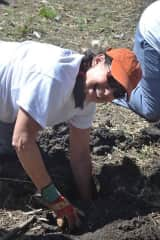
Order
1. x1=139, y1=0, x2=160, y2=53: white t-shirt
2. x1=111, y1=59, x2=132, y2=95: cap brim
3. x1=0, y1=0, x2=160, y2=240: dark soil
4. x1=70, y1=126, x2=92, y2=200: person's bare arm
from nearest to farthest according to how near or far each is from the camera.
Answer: x1=111, y1=59, x2=132, y2=95: cap brim, x1=0, y1=0, x2=160, y2=240: dark soil, x1=70, y1=126, x2=92, y2=200: person's bare arm, x1=139, y1=0, x2=160, y2=53: white t-shirt

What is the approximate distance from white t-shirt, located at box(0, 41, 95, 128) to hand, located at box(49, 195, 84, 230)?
1.30 feet

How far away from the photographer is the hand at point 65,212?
364 centimetres

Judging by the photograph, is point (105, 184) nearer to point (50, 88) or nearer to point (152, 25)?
point (50, 88)

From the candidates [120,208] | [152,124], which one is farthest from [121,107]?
[120,208]

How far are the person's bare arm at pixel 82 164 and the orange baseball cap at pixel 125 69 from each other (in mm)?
712

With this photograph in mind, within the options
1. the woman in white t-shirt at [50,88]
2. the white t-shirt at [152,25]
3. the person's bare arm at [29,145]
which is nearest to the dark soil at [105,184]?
the woman in white t-shirt at [50,88]

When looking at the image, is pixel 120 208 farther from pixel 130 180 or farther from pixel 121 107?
pixel 121 107

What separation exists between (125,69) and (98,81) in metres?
0.14

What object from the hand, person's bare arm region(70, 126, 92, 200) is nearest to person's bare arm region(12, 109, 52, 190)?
the hand

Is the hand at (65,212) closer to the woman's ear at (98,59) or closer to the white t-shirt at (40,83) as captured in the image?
the white t-shirt at (40,83)

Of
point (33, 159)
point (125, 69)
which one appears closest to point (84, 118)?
point (33, 159)

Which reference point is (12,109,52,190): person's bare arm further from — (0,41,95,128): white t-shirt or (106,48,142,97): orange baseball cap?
(106,48,142,97): orange baseball cap

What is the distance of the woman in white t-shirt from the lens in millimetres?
3389

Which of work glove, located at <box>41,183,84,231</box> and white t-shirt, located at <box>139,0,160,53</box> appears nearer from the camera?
work glove, located at <box>41,183,84,231</box>
